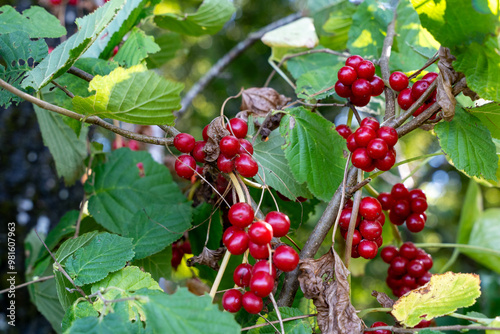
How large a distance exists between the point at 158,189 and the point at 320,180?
0.50m

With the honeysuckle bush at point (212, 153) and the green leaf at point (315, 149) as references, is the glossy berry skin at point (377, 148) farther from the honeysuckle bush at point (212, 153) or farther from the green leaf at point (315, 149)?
the green leaf at point (315, 149)

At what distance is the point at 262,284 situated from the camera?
0.55m

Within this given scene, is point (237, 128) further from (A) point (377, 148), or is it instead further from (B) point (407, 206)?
(B) point (407, 206)

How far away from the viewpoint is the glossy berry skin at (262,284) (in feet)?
1.79

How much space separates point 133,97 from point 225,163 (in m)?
0.19

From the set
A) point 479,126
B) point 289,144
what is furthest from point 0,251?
point 479,126

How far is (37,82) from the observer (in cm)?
71

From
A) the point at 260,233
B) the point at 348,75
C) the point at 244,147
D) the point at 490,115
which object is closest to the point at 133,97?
the point at 244,147

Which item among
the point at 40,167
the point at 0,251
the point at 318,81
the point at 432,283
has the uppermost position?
the point at 318,81

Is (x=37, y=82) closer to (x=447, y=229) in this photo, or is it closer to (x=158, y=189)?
(x=158, y=189)

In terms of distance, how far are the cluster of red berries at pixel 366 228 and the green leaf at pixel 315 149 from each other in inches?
4.2

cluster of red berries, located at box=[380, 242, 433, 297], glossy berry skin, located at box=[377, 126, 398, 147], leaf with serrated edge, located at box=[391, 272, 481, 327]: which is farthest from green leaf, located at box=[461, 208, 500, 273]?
glossy berry skin, located at box=[377, 126, 398, 147]

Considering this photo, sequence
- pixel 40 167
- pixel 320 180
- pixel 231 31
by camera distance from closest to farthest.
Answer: pixel 320 180 < pixel 40 167 < pixel 231 31

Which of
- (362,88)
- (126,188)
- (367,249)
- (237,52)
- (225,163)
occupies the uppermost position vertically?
(362,88)
